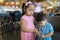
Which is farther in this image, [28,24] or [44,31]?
[28,24]

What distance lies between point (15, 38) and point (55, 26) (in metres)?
0.95

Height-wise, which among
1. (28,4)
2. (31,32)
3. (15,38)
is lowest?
(15,38)

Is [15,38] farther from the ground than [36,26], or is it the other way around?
[36,26]

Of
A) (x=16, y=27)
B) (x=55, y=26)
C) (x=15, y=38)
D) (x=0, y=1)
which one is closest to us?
(x=55, y=26)

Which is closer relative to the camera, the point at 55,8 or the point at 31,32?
the point at 31,32

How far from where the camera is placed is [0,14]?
459 cm

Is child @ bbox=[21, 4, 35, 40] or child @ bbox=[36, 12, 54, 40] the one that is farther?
child @ bbox=[21, 4, 35, 40]

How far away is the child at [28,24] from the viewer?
171cm

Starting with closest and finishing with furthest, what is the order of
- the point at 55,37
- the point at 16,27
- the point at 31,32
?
the point at 31,32 → the point at 55,37 → the point at 16,27

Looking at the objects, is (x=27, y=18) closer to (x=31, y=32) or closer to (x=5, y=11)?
(x=31, y=32)

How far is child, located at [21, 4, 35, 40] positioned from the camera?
171cm

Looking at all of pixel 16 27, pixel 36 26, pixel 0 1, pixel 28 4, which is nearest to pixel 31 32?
pixel 36 26

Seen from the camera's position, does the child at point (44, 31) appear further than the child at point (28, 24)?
No

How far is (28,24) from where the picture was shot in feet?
5.70
